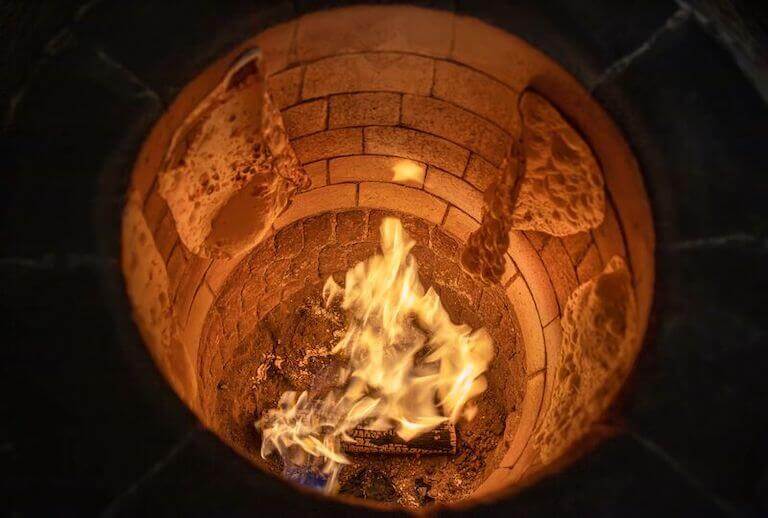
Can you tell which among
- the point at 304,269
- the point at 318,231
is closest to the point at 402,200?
the point at 318,231

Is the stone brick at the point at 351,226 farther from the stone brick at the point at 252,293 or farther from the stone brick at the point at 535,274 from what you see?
the stone brick at the point at 535,274

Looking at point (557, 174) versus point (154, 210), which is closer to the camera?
point (154, 210)

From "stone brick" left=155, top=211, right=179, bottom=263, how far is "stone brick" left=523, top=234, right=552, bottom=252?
1724 millimetres

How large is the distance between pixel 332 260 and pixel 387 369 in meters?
0.84

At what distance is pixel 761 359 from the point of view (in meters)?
1.98

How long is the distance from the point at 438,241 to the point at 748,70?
7.39 ft

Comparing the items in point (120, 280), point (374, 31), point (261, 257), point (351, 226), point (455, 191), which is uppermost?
point (374, 31)

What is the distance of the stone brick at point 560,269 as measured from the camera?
9.91ft

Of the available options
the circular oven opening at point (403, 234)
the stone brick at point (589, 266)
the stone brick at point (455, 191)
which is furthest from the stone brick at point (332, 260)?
the stone brick at point (589, 266)

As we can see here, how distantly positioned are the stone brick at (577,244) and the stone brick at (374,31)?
3.21 feet

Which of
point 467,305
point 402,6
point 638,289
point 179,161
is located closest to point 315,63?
point 402,6

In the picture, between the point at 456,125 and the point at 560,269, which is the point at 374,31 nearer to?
the point at 456,125

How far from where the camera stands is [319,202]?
153 inches

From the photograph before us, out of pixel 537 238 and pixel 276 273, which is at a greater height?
pixel 537 238
